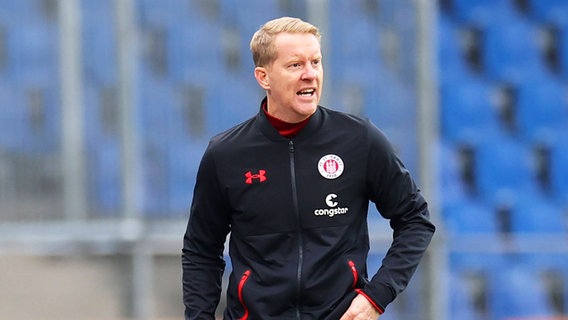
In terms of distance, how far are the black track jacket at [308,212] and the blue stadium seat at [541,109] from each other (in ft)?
27.9

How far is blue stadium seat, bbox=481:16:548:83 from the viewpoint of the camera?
1252 cm

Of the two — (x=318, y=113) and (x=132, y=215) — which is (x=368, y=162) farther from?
(x=132, y=215)

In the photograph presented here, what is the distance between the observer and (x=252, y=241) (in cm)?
398

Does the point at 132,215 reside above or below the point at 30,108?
below

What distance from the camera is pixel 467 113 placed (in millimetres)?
12117

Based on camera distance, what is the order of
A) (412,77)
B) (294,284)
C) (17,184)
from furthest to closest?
(412,77)
(17,184)
(294,284)

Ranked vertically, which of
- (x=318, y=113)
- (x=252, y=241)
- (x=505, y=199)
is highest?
(x=318, y=113)

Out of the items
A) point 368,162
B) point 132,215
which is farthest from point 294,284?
point 132,215

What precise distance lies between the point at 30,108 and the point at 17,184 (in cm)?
45

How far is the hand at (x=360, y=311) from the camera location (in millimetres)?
3871

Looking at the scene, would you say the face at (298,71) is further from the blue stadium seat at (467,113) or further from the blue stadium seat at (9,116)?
the blue stadium seat at (467,113)

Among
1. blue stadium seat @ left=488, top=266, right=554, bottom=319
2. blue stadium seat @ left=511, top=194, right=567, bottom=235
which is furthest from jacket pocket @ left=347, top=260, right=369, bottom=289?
blue stadium seat @ left=511, top=194, right=567, bottom=235

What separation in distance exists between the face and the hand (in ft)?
1.98

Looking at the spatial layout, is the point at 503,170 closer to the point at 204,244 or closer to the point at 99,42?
the point at 99,42
